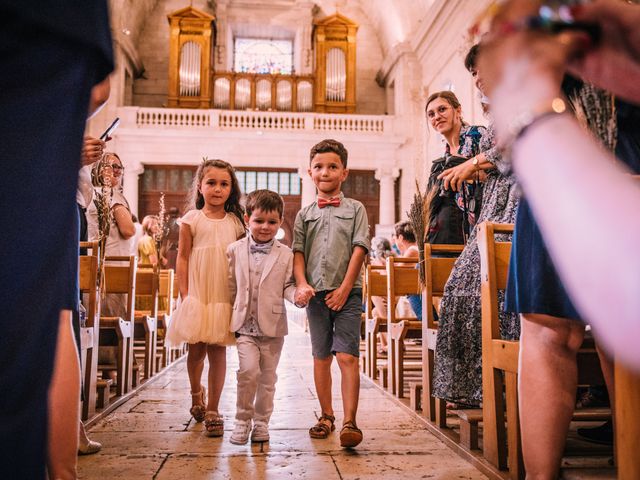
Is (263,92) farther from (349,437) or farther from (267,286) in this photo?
(349,437)

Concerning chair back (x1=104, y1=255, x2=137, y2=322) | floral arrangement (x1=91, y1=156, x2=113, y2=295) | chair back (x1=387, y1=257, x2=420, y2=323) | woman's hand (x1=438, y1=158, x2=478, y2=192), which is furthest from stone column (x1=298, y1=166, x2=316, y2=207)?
woman's hand (x1=438, y1=158, x2=478, y2=192)

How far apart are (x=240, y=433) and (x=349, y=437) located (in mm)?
525

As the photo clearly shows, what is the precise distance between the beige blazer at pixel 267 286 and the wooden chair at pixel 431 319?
2.62 feet

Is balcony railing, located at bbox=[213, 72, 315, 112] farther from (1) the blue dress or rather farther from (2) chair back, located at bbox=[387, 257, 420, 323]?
(1) the blue dress

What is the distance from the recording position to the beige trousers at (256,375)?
2684mm

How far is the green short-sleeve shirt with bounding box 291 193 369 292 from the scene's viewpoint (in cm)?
281

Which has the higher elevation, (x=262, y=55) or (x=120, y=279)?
(x=262, y=55)

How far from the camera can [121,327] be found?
3.67m

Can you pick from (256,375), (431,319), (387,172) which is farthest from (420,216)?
(387,172)

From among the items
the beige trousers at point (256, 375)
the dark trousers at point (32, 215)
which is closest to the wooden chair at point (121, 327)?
the beige trousers at point (256, 375)

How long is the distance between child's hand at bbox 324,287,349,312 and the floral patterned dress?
49 centimetres

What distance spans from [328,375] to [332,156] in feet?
3.62

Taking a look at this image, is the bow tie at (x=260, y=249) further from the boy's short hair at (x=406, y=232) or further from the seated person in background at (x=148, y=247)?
the seated person in background at (x=148, y=247)

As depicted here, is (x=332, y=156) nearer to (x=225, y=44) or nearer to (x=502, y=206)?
(x=502, y=206)
